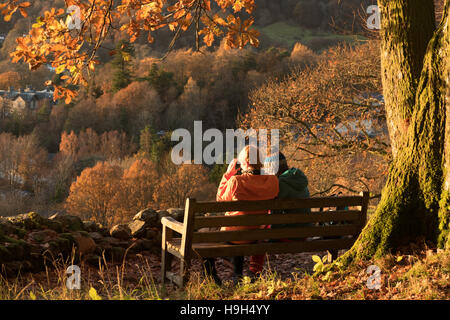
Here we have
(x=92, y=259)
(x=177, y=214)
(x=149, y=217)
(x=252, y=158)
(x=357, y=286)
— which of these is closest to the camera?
(x=357, y=286)

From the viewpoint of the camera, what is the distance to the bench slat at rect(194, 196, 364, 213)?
184 inches

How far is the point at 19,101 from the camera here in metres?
73.5

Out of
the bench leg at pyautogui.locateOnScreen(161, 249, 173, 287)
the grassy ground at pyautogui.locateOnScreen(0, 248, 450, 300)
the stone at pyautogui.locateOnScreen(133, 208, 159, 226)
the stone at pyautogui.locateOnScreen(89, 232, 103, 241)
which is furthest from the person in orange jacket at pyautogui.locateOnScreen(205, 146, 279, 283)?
the stone at pyautogui.locateOnScreen(133, 208, 159, 226)

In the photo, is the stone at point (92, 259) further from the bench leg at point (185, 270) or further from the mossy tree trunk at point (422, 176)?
the mossy tree trunk at point (422, 176)

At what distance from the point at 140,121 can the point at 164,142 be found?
8.87 m

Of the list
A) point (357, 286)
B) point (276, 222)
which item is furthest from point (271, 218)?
point (357, 286)

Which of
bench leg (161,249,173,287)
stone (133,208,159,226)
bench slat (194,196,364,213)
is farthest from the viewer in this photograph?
stone (133,208,159,226)

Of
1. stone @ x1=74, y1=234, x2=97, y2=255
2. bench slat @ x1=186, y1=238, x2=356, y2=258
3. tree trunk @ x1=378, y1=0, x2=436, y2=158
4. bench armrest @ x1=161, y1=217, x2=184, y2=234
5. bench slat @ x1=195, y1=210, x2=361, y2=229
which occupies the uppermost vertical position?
tree trunk @ x1=378, y1=0, x2=436, y2=158

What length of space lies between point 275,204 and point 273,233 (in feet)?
0.99

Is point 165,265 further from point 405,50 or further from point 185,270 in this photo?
point 405,50

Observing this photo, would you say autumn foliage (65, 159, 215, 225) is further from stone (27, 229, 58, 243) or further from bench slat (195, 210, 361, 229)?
bench slat (195, 210, 361, 229)

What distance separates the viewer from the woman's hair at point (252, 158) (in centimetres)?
493
